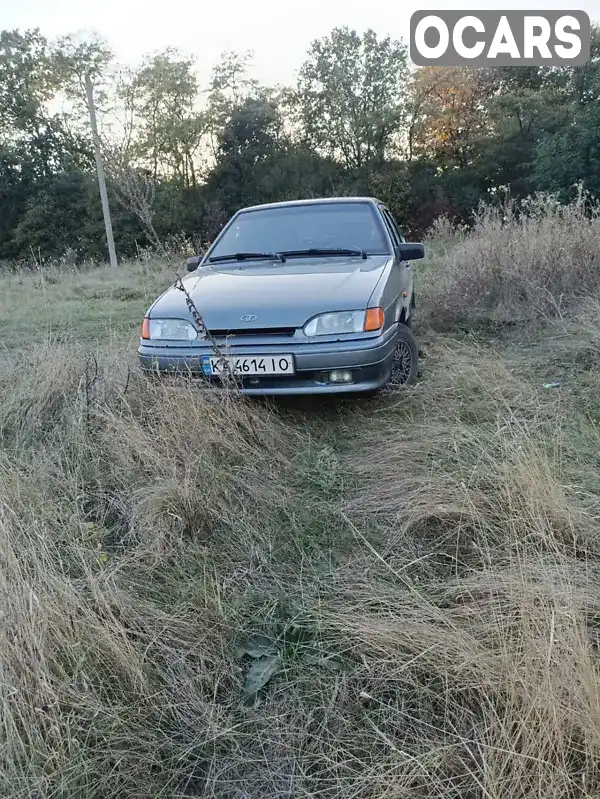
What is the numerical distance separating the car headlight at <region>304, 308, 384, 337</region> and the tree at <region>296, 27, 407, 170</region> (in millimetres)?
23978

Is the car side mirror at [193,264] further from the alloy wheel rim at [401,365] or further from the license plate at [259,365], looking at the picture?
the alloy wheel rim at [401,365]

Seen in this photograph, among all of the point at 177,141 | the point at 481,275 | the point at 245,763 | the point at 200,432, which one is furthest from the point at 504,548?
the point at 177,141

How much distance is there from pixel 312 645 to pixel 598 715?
0.77m

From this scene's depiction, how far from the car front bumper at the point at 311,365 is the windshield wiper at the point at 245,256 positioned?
1.18 m

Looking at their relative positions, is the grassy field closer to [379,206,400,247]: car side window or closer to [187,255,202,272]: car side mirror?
[187,255,202,272]: car side mirror

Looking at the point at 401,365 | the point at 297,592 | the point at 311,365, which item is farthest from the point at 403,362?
the point at 297,592

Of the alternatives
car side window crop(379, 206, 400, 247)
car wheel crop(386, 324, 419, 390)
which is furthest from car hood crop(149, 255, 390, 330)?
car side window crop(379, 206, 400, 247)

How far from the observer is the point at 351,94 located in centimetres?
2509

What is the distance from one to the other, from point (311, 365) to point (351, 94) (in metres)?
26.0

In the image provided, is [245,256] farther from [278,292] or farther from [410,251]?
[410,251]

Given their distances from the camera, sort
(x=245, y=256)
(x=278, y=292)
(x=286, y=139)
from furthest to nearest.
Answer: (x=286, y=139) → (x=245, y=256) → (x=278, y=292)

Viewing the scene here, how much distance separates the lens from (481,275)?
21.3 ft

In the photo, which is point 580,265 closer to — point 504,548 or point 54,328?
point 504,548

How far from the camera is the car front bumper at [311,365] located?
3066 millimetres
